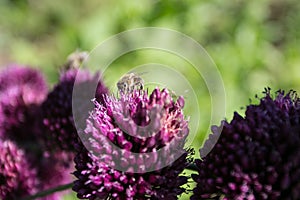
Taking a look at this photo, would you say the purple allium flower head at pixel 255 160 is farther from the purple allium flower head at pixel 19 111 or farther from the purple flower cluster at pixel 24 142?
the purple allium flower head at pixel 19 111

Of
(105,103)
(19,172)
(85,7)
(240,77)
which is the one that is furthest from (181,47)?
(105,103)

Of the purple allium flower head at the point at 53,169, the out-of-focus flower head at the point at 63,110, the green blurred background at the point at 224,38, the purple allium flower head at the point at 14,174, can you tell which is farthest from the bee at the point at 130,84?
the green blurred background at the point at 224,38

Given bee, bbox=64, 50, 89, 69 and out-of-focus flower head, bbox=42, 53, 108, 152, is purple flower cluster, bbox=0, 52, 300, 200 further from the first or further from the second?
bee, bbox=64, 50, 89, 69

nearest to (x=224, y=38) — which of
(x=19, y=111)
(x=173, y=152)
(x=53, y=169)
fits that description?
(x=19, y=111)

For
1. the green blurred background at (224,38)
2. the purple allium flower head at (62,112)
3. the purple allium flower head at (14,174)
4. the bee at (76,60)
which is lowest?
the purple allium flower head at (14,174)

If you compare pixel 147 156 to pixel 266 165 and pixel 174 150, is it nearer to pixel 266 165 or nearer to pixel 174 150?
pixel 174 150

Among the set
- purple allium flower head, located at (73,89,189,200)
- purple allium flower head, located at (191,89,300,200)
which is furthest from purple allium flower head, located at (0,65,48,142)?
purple allium flower head, located at (191,89,300,200)
